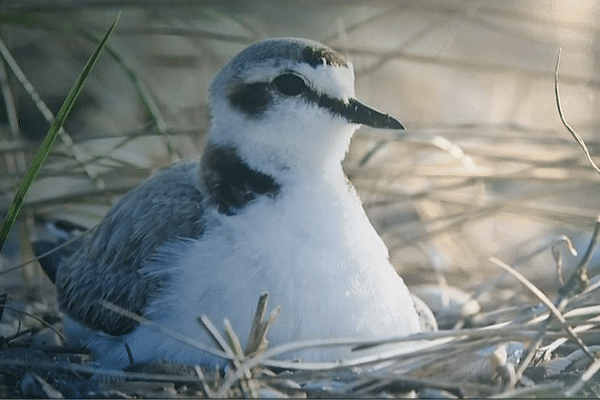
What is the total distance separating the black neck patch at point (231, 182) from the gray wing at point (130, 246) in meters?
0.10

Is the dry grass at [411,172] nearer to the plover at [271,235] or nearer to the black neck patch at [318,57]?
the plover at [271,235]

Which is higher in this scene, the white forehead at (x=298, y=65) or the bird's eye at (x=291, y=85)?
the white forehead at (x=298, y=65)

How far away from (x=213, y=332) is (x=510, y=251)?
9.49 feet

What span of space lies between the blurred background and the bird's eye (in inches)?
36.3

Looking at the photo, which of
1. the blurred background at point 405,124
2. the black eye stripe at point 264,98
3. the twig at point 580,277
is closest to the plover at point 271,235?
the black eye stripe at point 264,98

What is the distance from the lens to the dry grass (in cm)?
276

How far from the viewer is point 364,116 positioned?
3.09 m

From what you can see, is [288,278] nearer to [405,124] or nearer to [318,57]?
[318,57]

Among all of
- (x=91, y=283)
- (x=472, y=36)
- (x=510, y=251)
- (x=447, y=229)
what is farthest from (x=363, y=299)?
(x=472, y=36)

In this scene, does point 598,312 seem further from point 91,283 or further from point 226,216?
point 91,283

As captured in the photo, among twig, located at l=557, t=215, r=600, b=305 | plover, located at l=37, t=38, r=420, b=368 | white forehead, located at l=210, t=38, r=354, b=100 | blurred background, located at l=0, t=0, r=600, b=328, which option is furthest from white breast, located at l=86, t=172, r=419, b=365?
blurred background, located at l=0, t=0, r=600, b=328

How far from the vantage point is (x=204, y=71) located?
20.9ft

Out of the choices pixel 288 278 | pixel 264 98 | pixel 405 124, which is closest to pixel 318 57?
pixel 264 98

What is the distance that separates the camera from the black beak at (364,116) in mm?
3088
